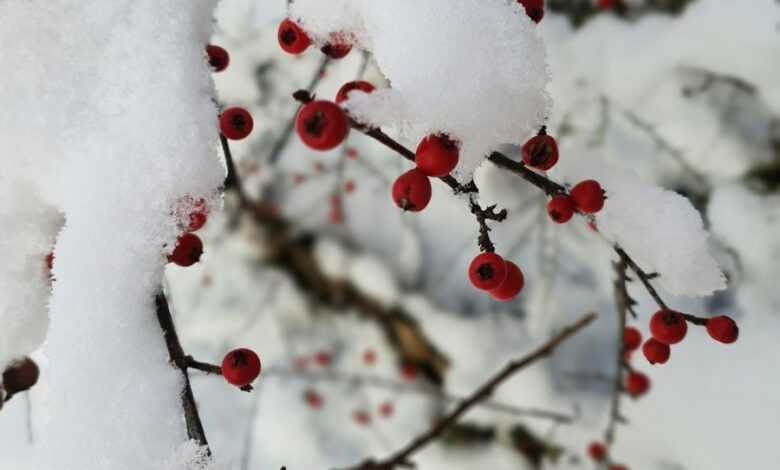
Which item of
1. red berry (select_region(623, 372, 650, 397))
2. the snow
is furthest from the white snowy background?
red berry (select_region(623, 372, 650, 397))

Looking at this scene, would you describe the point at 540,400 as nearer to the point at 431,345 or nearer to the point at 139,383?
the point at 431,345

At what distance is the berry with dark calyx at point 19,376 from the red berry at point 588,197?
1.12 m

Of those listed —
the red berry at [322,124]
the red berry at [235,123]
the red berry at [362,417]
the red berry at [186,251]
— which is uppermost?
the red berry at [362,417]

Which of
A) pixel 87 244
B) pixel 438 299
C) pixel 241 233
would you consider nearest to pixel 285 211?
pixel 241 233

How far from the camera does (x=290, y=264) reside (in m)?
4.61

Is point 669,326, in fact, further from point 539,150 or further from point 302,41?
point 302,41

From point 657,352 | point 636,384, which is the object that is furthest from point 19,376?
point 636,384

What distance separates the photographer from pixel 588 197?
1.16m

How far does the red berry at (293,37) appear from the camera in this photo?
1158 mm

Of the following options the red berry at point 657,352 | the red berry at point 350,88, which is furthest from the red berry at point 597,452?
the red berry at point 350,88

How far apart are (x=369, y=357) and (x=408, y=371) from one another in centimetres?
29

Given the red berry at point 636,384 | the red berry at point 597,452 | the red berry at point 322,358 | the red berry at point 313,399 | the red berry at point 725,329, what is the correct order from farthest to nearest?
the red berry at point 322,358 < the red berry at point 313,399 < the red berry at point 597,452 < the red berry at point 636,384 < the red berry at point 725,329

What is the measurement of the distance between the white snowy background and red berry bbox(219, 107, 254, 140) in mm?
66

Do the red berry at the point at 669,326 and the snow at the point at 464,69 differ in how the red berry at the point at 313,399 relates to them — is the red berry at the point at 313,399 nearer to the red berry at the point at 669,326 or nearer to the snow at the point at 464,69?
the red berry at the point at 669,326
